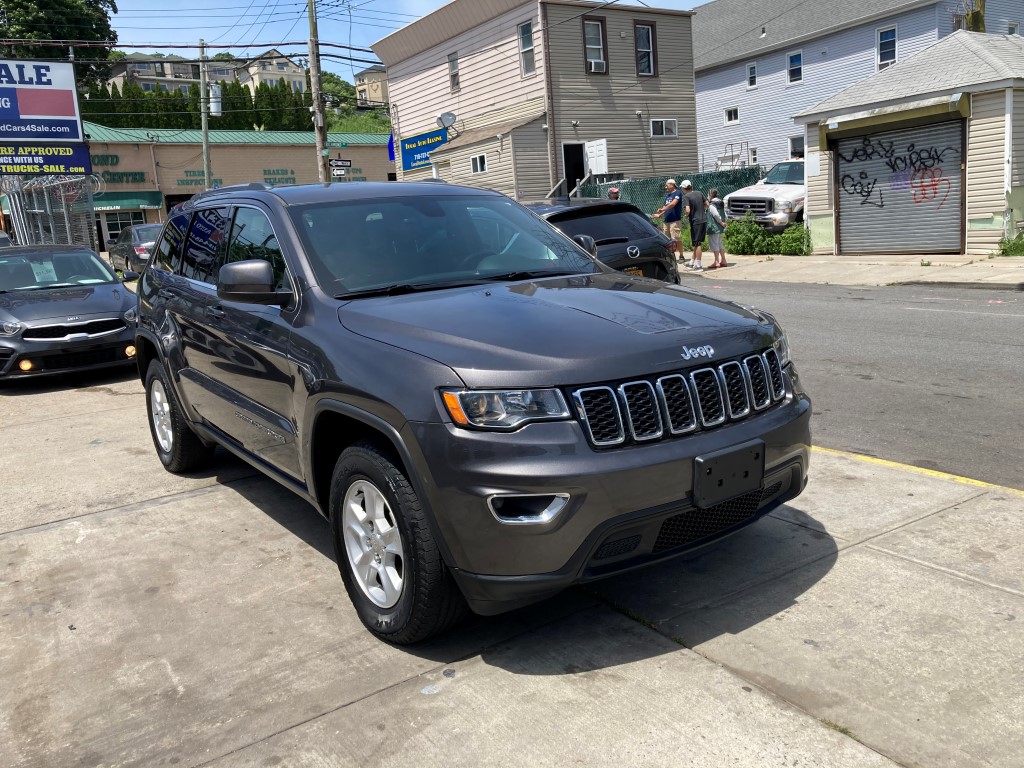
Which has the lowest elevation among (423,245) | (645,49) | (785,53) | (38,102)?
(423,245)

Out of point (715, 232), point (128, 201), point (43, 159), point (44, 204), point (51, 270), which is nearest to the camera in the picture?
point (51, 270)

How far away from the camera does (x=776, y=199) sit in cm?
2264

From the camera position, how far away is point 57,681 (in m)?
3.55

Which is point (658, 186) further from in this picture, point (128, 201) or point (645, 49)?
point (128, 201)

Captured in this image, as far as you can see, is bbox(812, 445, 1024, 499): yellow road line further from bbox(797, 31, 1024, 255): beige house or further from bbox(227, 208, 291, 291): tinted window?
bbox(797, 31, 1024, 255): beige house

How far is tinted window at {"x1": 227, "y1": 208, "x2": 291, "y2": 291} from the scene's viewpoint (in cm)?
432

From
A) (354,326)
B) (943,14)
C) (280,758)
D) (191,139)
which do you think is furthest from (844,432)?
(191,139)

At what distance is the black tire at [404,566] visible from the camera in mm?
3271

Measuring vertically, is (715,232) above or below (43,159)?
below

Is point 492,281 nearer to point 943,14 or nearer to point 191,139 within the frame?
point 943,14

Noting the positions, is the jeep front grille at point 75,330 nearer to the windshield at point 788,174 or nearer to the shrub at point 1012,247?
the shrub at point 1012,247

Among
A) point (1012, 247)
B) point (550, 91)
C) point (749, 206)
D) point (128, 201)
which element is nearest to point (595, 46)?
point (550, 91)

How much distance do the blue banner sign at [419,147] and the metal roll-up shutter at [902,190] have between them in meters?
15.4

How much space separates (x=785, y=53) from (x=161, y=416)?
3659 cm
